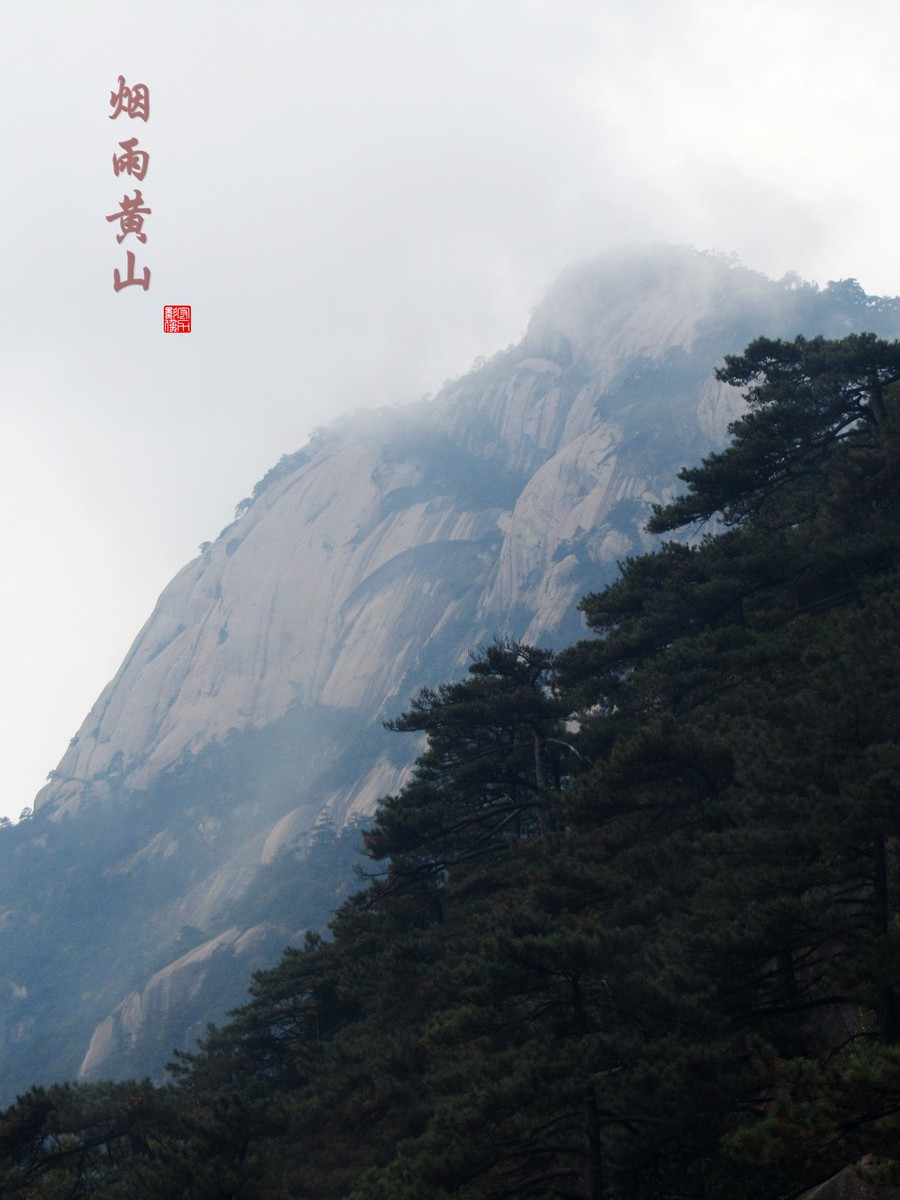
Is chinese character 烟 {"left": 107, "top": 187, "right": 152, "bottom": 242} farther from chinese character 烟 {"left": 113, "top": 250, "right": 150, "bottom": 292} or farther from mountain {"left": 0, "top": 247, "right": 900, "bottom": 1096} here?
mountain {"left": 0, "top": 247, "right": 900, "bottom": 1096}

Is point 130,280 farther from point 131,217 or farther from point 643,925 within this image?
point 643,925

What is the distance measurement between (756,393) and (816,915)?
15676 millimetres

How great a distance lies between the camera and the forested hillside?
936 cm

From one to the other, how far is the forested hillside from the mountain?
55.1 m

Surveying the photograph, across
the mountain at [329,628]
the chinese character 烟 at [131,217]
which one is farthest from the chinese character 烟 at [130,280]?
the mountain at [329,628]

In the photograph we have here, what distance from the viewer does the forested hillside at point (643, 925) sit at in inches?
368

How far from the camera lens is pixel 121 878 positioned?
103m

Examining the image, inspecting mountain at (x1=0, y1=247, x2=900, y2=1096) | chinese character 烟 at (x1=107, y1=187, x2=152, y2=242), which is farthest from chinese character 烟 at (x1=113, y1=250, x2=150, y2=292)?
mountain at (x1=0, y1=247, x2=900, y2=1096)

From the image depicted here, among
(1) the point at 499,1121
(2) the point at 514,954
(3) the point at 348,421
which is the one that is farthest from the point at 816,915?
(3) the point at 348,421

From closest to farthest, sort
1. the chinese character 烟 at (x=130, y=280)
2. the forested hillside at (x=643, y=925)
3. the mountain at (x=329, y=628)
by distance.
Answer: the forested hillside at (x=643, y=925)
the chinese character 烟 at (x=130, y=280)
the mountain at (x=329, y=628)

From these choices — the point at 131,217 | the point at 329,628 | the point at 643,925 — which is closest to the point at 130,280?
the point at 131,217

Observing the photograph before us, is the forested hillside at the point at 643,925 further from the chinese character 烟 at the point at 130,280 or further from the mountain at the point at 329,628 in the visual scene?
the mountain at the point at 329,628

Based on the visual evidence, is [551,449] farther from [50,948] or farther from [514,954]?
[514,954]

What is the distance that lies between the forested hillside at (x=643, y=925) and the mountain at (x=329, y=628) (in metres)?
55.1
